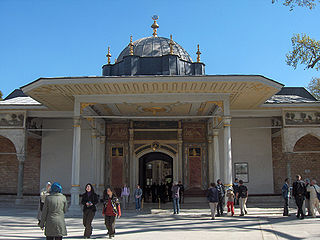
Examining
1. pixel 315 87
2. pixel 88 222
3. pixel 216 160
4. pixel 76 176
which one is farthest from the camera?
pixel 315 87

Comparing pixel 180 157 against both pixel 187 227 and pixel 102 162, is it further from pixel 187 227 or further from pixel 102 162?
pixel 187 227

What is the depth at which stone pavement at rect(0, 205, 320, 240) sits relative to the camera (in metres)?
6.64

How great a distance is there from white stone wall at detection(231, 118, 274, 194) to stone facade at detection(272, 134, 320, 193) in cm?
41

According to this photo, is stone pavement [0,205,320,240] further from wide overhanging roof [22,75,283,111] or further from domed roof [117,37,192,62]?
domed roof [117,37,192,62]

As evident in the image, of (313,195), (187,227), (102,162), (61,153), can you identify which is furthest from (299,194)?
(61,153)

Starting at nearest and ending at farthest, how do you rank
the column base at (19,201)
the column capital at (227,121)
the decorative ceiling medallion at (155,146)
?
the column capital at (227,121), the column base at (19,201), the decorative ceiling medallion at (155,146)

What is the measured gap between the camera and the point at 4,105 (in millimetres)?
13523

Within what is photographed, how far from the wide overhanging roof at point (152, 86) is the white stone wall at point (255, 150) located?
3531mm

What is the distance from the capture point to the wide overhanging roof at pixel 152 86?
1049 centimetres

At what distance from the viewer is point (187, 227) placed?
25.8 ft

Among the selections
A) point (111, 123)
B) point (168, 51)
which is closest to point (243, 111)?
point (168, 51)

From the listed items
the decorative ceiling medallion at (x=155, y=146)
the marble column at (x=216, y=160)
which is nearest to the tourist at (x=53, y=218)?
the marble column at (x=216, y=160)

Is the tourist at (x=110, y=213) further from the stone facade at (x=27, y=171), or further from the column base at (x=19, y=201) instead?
the stone facade at (x=27, y=171)

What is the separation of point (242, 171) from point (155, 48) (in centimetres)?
702
